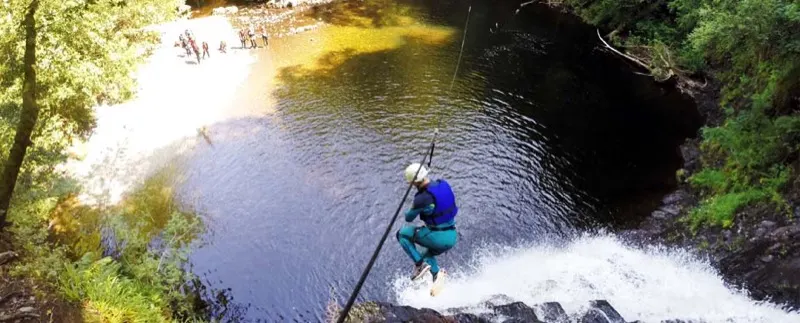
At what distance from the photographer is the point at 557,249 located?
46.3 feet

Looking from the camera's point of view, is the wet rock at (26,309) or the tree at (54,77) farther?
the tree at (54,77)

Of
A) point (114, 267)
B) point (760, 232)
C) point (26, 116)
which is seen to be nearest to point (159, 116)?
point (114, 267)

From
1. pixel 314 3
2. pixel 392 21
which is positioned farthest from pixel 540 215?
pixel 314 3

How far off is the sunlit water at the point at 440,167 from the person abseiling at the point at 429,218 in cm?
341

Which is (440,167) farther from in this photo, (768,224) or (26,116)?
(26,116)

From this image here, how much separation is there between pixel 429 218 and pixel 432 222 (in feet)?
0.38

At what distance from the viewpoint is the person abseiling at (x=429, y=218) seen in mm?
7434

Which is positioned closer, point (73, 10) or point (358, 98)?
point (73, 10)

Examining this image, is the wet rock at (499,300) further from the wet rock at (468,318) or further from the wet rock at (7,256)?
the wet rock at (7,256)

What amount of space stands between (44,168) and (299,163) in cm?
754

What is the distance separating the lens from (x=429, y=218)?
788cm

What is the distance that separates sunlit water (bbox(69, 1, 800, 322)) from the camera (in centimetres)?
1256

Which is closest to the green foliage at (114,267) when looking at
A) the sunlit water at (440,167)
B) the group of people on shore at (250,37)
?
the sunlit water at (440,167)

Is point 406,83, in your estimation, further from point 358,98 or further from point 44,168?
point 44,168
